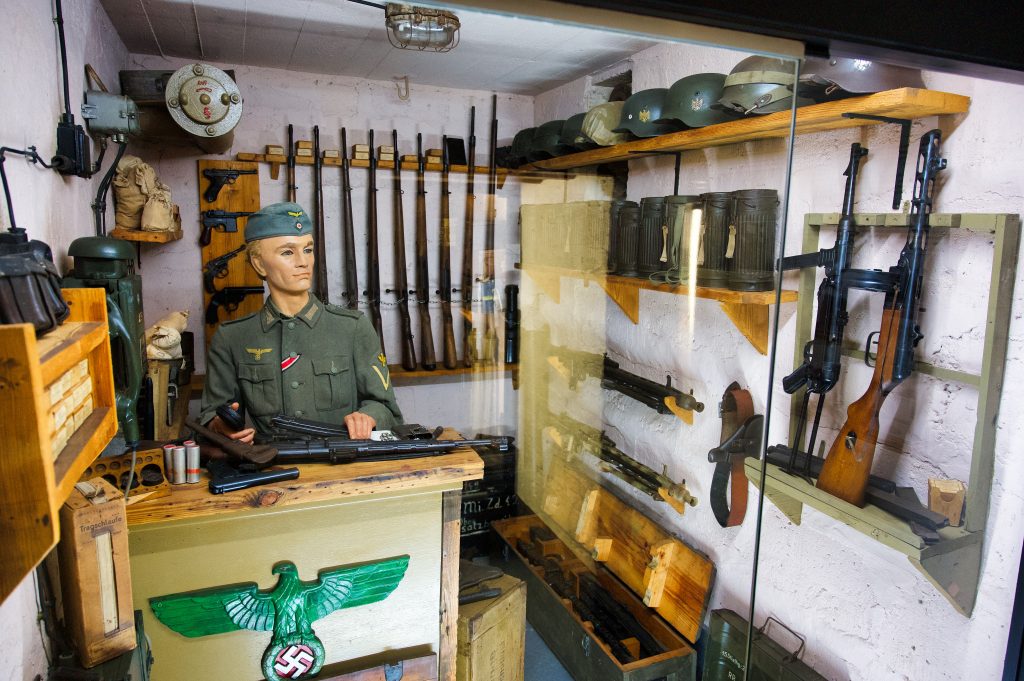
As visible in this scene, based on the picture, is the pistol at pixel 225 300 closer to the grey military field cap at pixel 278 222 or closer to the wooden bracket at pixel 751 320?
the grey military field cap at pixel 278 222

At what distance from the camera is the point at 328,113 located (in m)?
1.67

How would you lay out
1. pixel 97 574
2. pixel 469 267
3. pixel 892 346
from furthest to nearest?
pixel 469 267 < pixel 892 346 < pixel 97 574

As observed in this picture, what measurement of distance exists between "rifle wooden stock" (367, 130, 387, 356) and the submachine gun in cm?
100

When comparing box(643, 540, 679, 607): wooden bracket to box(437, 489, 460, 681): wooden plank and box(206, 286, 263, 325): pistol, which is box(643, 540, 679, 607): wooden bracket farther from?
box(206, 286, 263, 325): pistol

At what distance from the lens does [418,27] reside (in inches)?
52.7

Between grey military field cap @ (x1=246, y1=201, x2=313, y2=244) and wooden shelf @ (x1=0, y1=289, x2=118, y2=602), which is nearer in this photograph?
wooden shelf @ (x1=0, y1=289, x2=118, y2=602)

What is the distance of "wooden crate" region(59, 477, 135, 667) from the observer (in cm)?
A: 109

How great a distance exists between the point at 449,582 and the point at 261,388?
705 millimetres

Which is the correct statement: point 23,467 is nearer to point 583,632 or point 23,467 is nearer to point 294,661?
point 294,661

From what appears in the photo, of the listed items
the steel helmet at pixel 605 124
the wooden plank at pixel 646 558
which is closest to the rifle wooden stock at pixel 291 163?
the steel helmet at pixel 605 124

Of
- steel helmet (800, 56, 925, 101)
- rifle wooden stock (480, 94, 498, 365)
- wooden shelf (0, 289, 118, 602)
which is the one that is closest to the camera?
wooden shelf (0, 289, 118, 602)

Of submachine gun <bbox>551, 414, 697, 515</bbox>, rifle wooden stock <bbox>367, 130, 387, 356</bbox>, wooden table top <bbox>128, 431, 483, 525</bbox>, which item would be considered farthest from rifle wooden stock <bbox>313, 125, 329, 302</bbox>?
submachine gun <bbox>551, 414, 697, 515</bbox>

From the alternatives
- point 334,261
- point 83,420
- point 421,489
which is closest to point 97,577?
point 83,420

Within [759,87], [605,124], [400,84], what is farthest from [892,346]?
[400,84]
